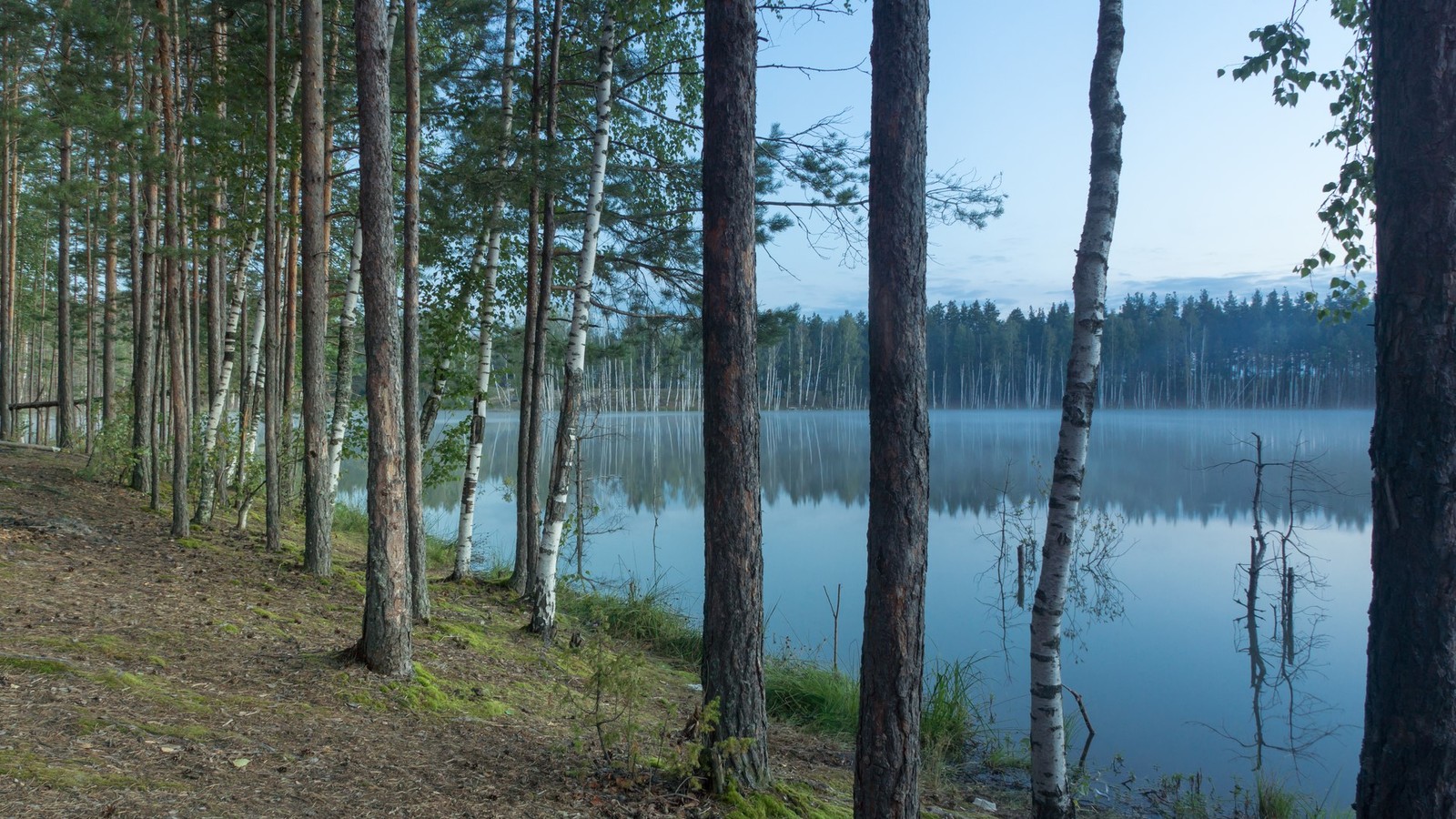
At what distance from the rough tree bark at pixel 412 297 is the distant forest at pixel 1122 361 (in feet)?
123

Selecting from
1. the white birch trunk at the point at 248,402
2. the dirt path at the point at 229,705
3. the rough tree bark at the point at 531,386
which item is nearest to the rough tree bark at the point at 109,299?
the white birch trunk at the point at 248,402

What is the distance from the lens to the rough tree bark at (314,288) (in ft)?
21.1

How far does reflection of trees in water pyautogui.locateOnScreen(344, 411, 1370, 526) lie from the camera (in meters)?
20.7

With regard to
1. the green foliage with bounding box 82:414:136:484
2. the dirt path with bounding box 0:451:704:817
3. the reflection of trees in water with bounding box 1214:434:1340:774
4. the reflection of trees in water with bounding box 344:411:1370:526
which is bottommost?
the reflection of trees in water with bounding box 1214:434:1340:774

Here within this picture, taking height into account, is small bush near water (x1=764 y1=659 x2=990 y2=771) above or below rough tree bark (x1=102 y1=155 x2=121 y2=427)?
below

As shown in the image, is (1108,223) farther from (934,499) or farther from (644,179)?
(934,499)

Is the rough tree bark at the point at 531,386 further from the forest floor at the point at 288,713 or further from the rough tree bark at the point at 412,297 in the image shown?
the forest floor at the point at 288,713

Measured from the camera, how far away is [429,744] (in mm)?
4254

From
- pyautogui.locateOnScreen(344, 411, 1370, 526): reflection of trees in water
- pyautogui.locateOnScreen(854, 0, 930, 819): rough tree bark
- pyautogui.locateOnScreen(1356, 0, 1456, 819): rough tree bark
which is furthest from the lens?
pyautogui.locateOnScreen(344, 411, 1370, 526): reflection of trees in water

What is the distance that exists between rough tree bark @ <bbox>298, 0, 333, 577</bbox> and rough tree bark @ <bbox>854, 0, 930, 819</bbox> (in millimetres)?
4918

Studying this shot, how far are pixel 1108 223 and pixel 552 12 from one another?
653 cm

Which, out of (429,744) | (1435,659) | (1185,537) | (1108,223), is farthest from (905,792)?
(1185,537)

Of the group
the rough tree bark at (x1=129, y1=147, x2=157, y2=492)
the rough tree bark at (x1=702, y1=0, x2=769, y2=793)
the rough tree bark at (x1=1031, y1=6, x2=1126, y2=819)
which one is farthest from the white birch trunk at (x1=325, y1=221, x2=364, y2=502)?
the rough tree bark at (x1=1031, y1=6, x2=1126, y2=819)

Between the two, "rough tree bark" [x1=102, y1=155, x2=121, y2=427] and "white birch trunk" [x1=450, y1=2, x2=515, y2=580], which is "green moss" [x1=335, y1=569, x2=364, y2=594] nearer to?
"white birch trunk" [x1=450, y1=2, x2=515, y2=580]
